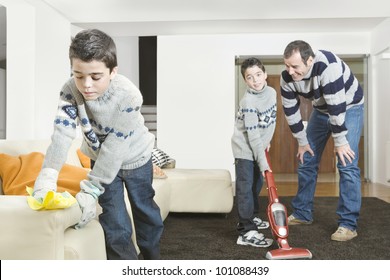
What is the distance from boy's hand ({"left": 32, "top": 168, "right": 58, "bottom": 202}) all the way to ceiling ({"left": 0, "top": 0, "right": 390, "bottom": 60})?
2501 mm

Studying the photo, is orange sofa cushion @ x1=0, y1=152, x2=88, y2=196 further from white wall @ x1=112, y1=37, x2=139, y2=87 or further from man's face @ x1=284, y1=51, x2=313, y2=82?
white wall @ x1=112, y1=37, x2=139, y2=87

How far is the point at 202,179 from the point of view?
2326 mm

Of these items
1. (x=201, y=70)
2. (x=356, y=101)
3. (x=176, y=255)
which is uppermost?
(x=201, y=70)

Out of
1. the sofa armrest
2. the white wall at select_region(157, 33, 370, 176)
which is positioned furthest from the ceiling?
the sofa armrest

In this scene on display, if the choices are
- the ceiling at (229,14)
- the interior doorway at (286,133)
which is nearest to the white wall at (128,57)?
the ceiling at (229,14)

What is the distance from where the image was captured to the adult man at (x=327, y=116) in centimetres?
162

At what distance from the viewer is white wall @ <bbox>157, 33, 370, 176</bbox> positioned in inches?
172

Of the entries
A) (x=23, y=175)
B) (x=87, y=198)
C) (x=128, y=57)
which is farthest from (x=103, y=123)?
(x=128, y=57)

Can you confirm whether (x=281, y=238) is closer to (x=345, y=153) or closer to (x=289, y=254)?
(x=289, y=254)

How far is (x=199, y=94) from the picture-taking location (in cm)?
443

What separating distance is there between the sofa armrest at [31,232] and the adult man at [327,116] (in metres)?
1.00
